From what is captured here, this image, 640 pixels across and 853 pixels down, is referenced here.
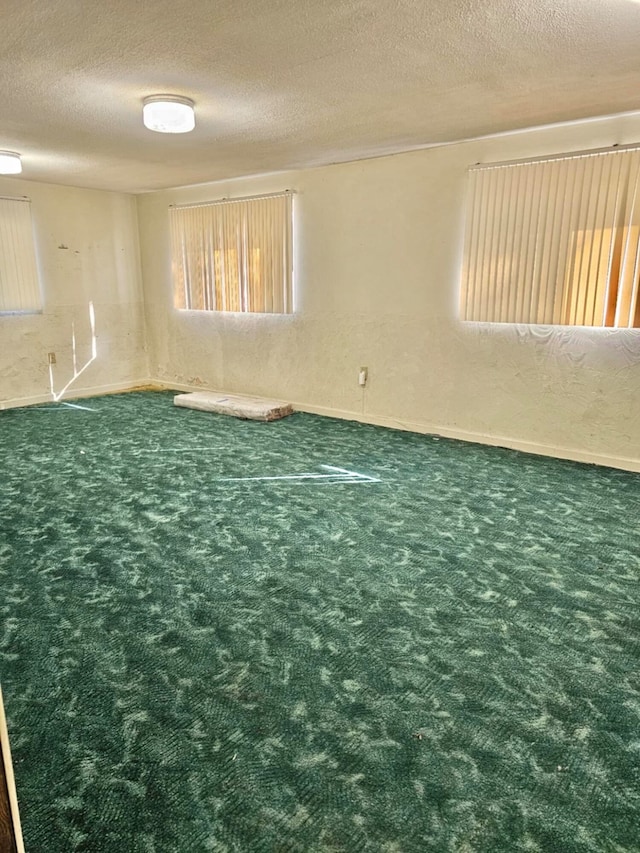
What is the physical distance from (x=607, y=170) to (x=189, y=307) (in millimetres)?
4433

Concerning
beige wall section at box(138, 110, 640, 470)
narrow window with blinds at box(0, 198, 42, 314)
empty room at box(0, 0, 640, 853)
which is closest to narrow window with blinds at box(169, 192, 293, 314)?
empty room at box(0, 0, 640, 853)

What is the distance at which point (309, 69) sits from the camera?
2744mm

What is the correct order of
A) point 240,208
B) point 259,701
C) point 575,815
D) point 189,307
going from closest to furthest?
point 575,815
point 259,701
point 240,208
point 189,307

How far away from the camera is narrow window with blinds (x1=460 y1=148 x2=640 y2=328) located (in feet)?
11.9

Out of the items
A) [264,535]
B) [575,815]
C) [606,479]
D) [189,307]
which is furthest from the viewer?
[189,307]

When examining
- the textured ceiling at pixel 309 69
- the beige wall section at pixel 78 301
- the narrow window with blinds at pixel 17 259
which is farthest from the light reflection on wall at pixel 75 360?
the textured ceiling at pixel 309 69

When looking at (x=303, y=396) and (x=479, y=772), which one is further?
(x=303, y=396)

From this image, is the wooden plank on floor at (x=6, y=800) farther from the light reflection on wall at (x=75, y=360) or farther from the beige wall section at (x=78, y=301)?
the light reflection on wall at (x=75, y=360)

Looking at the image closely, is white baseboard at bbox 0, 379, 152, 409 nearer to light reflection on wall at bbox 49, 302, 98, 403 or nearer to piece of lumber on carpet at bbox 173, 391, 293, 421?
light reflection on wall at bbox 49, 302, 98, 403

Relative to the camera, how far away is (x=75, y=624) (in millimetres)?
2111

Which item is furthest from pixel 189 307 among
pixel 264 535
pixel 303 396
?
pixel 264 535

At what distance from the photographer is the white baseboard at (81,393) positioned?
5969 mm

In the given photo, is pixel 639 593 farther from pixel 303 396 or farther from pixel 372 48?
pixel 303 396

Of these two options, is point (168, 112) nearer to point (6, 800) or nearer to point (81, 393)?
point (6, 800)
